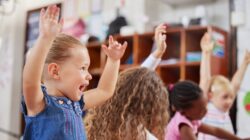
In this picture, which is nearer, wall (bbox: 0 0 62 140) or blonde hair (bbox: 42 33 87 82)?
blonde hair (bbox: 42 33 87 82)

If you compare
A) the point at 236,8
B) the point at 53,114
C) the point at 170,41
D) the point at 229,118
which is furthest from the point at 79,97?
the point at 236,8

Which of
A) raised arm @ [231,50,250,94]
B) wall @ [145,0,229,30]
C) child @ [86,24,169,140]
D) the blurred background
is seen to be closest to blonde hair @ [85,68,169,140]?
child @ [86,24,169,140]

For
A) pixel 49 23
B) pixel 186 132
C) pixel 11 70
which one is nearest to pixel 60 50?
pixel 49 23

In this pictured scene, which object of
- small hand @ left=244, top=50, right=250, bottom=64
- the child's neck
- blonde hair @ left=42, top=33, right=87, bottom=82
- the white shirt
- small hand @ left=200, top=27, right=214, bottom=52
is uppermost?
blonde hair @ left=42, top=33, right=87, bottom=82

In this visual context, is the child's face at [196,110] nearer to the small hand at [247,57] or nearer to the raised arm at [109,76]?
the raised arm at [109,76]

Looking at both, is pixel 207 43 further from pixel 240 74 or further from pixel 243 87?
pixel 243 87

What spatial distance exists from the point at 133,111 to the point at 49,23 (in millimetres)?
488

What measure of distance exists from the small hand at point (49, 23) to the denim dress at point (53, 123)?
14 centimetres

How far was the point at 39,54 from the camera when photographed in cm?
75

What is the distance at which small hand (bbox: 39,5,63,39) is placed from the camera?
76 cm

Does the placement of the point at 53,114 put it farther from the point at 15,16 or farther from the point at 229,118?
the point at 15,16

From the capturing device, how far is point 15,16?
349 cm

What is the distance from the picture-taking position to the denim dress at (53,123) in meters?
0.84

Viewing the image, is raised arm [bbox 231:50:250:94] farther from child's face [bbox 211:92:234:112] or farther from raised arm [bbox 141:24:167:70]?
raised arm [bbox 141:24:167:70]
